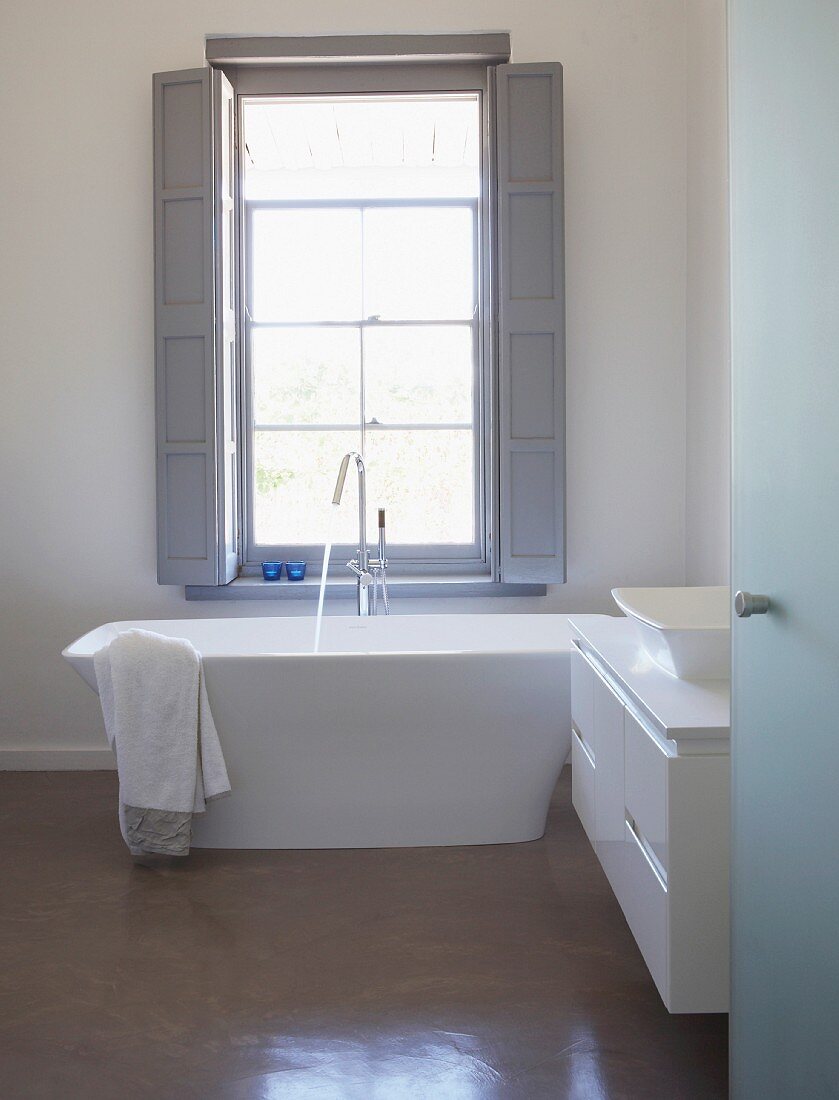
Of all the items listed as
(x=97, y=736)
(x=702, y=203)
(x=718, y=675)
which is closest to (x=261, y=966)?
(x=718, y=675)

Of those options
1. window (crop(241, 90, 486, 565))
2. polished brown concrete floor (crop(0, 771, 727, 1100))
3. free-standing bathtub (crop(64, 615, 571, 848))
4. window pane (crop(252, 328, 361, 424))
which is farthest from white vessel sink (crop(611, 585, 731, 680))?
window pane (crop(252, 328, 361, 424))

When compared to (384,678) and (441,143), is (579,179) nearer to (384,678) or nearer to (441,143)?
(441,143)

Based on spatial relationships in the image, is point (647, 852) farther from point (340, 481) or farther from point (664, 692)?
point (340, 481)

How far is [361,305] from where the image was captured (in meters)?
4.09

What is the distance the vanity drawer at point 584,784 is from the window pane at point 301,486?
175cm

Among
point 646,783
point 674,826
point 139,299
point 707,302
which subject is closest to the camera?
point 674,826

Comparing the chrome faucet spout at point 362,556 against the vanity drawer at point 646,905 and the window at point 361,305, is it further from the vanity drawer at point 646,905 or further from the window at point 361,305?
the vanity drawer at point 646,905

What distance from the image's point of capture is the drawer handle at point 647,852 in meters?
1.66

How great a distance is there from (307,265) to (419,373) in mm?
649

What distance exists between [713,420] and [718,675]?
1.81 metres

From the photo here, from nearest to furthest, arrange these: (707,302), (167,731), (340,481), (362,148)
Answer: (167,731) → (340,481) → (707,302) → (362,148)

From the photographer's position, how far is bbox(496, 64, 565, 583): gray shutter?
365 cm

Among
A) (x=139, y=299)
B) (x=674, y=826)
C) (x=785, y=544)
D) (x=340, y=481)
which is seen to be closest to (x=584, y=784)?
(x=674, y=826)

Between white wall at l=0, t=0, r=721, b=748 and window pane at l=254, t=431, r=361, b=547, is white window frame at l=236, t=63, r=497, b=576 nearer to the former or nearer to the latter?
window pane at l=254, t=431, r=361, b=547
